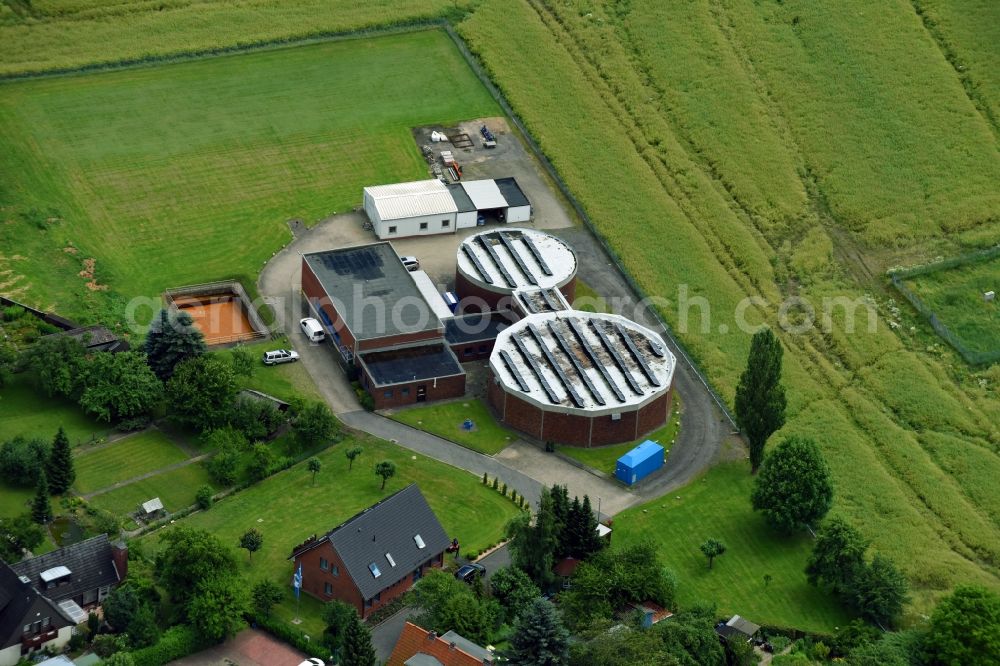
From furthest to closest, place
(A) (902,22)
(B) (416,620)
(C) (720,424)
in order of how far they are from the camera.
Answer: (A) (902,22), (C) (720,424), (B) (416,620)

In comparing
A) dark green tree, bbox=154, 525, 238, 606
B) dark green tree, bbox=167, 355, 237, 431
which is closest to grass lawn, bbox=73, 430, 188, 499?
dark green tree, bbox=167, 355, 237, 431

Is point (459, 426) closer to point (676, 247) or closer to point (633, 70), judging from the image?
point (676, 247)

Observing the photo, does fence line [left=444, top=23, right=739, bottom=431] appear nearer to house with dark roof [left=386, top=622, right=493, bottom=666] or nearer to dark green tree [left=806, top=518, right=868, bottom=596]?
dark green tree [left=806, top=518, right=868, bottom=596]

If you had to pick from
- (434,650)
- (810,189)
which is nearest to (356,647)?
(434,650)

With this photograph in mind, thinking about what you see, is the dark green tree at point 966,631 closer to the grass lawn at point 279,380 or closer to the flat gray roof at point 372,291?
the flat gray roof at point 372,291

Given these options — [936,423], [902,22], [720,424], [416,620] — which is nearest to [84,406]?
[416,620]

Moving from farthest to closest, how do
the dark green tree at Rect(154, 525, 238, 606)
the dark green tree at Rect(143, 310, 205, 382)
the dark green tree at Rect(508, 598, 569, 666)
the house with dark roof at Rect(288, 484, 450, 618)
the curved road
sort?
the dark green tree at Rect(143, 310, 205, 382)
the curved road
the house with dark roof at Rect(288, 484, 450, 618)
the dark green tree at Rect(154, 525, 238, 606)
the dark green tree at Rect(508, 598, 569, 666)
